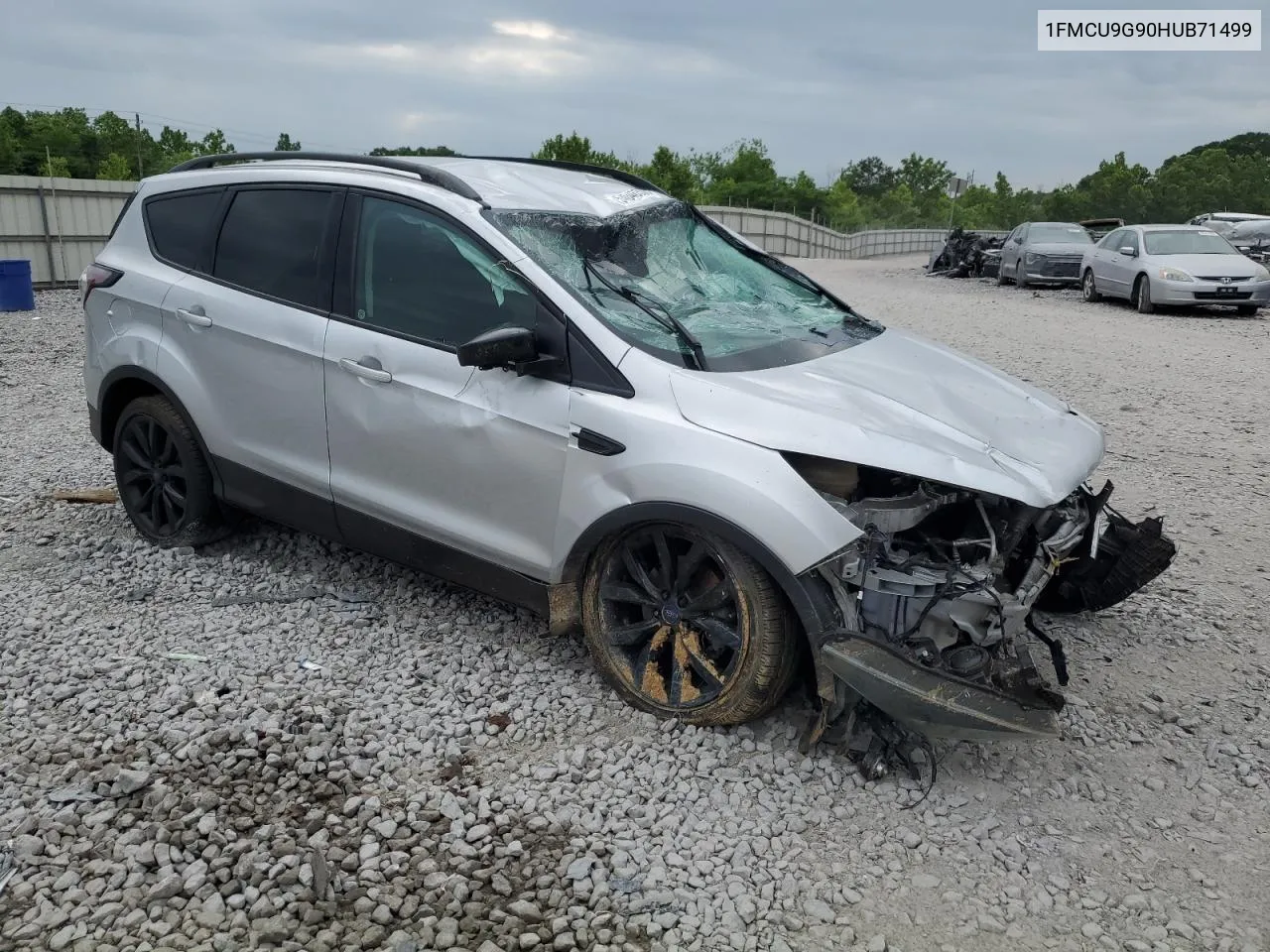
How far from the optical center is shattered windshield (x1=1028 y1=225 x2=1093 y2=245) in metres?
22.5

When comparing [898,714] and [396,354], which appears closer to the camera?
[898,714]

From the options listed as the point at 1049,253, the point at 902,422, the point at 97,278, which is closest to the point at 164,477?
the point at 97,278

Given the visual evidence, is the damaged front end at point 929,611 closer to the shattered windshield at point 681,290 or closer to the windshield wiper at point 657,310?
the windshield wiper at point 657,310

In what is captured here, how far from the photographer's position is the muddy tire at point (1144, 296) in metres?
17.2

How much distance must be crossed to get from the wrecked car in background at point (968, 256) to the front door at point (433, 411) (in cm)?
2434

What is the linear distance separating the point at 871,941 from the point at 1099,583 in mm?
2190

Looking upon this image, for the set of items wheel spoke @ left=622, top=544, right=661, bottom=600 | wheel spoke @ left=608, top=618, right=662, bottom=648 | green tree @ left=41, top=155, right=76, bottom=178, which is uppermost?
green tree @ left=41, top=155, right=76, bottom=178

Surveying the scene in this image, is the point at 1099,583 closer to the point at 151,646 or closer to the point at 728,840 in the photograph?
the point at 728,840

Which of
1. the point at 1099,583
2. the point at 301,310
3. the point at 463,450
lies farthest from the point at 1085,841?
the point at 301,310

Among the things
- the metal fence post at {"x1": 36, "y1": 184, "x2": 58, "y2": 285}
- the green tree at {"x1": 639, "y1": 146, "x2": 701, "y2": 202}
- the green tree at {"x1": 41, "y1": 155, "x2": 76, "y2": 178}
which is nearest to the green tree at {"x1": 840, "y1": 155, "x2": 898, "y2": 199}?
the green tree at {"x1": 639, "y1": 146, "x2": 701, "y2": 202}

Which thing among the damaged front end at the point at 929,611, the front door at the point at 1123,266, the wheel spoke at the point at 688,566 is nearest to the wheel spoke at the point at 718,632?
the wheel spoke at the point at 688,566

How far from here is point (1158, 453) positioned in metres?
7.78

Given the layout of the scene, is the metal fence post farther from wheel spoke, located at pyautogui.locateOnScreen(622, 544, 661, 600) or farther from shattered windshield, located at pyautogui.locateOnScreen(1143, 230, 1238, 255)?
wheel spoke, located at pyautogui.locateOnScreen(622, 544, 661, 600)

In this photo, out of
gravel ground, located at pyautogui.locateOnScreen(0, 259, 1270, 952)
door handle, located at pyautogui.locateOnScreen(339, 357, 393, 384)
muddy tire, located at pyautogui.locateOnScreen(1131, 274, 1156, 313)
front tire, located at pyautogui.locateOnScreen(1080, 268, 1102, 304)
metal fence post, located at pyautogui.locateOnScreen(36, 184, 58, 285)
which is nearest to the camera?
gravel ground, located at pyautogui.locateOnScreen(0, 259, 1270, 952)
